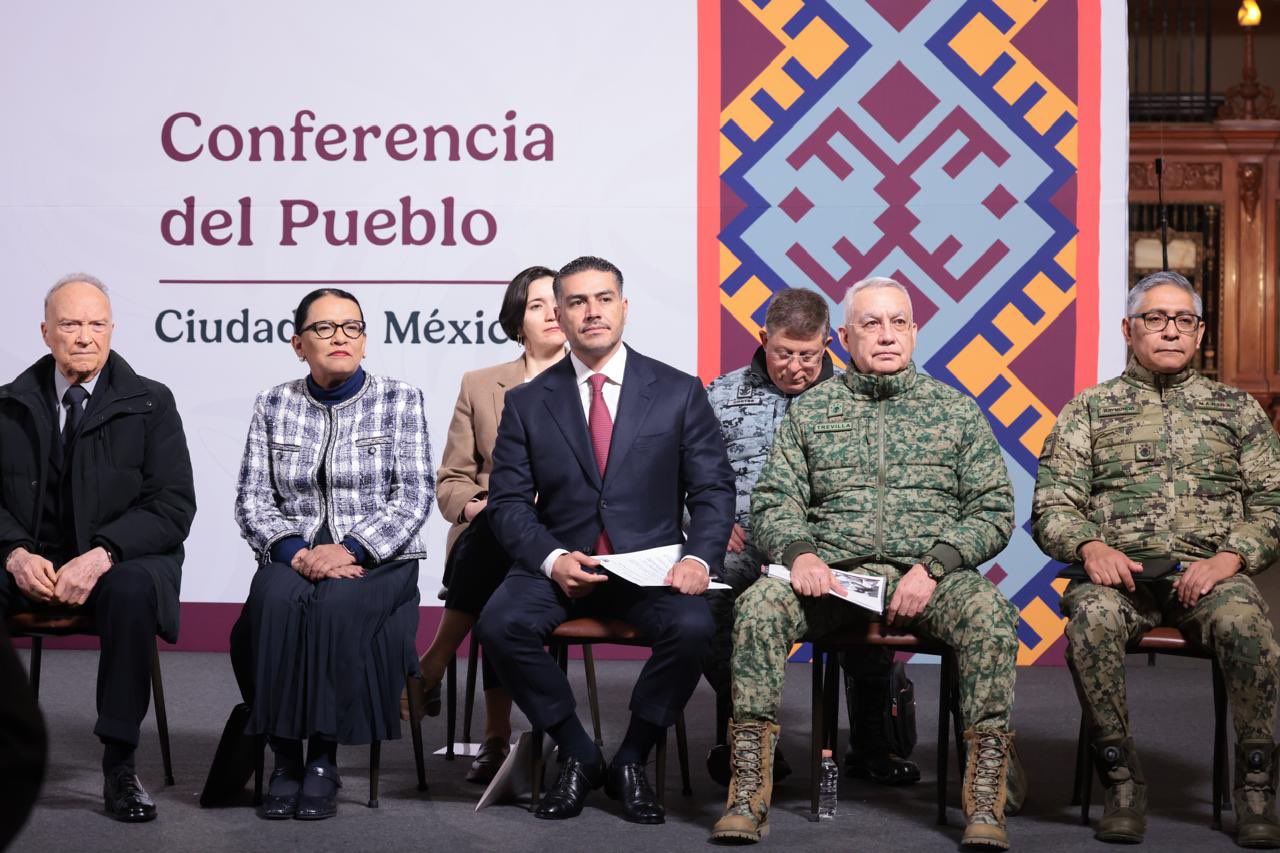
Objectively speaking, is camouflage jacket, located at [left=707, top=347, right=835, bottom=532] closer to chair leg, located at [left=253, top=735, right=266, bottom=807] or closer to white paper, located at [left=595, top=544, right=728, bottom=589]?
white paper, located at [left=595, top=544, right=728, bottom=589]

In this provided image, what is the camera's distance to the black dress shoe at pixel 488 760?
3412 millimetres

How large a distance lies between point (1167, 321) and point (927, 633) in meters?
0.91

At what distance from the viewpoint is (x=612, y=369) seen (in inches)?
130

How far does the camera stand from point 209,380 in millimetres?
5090

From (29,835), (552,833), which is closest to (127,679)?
(29,835)

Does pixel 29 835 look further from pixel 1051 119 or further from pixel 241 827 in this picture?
pixel 1051 119

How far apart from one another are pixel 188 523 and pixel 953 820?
6.27 feet

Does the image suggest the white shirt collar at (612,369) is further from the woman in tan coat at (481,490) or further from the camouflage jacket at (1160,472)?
the camouflage jacket at (1160,472)

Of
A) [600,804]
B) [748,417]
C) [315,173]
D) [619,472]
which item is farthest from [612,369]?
[315,173]

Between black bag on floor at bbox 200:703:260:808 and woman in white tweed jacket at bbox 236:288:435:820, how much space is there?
3.2 inches

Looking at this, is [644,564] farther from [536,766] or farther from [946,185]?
[946,185]

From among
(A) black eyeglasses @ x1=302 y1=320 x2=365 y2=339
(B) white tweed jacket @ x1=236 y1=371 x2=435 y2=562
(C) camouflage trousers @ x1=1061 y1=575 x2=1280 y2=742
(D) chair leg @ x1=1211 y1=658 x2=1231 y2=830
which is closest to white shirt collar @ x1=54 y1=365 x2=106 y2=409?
(B) white tweed jacket @ x1=236 y1=371 x2=435 y2=562

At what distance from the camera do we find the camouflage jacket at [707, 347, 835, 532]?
3518mm

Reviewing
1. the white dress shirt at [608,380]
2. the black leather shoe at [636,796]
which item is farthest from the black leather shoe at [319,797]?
the white dress shirt at [608,380]
